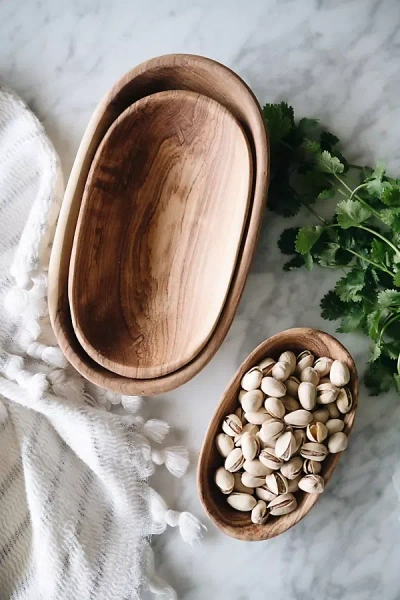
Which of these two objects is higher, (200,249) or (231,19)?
(231,19)

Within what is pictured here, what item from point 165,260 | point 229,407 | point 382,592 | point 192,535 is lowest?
point 382,592

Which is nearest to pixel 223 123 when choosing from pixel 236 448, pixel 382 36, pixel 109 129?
pixel 109 129

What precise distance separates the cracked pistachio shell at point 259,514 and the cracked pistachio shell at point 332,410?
0.12 m

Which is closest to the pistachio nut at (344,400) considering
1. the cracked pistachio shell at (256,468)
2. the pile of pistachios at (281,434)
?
the pile of pistachios at (281,434)

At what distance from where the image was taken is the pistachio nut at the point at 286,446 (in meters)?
0.64

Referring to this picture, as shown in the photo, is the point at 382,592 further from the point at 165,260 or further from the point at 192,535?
the point at 165,260

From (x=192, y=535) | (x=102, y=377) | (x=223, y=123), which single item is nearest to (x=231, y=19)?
(x=223, y=123)

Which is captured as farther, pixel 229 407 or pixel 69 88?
pixel 69 88

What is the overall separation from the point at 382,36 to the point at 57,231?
44 cm

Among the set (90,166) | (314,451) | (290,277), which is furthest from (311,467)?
(90,166)

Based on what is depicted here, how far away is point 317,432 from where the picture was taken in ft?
2.11

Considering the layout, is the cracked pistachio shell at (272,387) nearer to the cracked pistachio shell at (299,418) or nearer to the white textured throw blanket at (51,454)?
the cracked pistachio shell at (299,418)

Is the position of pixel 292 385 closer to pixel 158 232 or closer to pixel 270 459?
pixel 270 459

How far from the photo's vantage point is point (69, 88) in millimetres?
774
